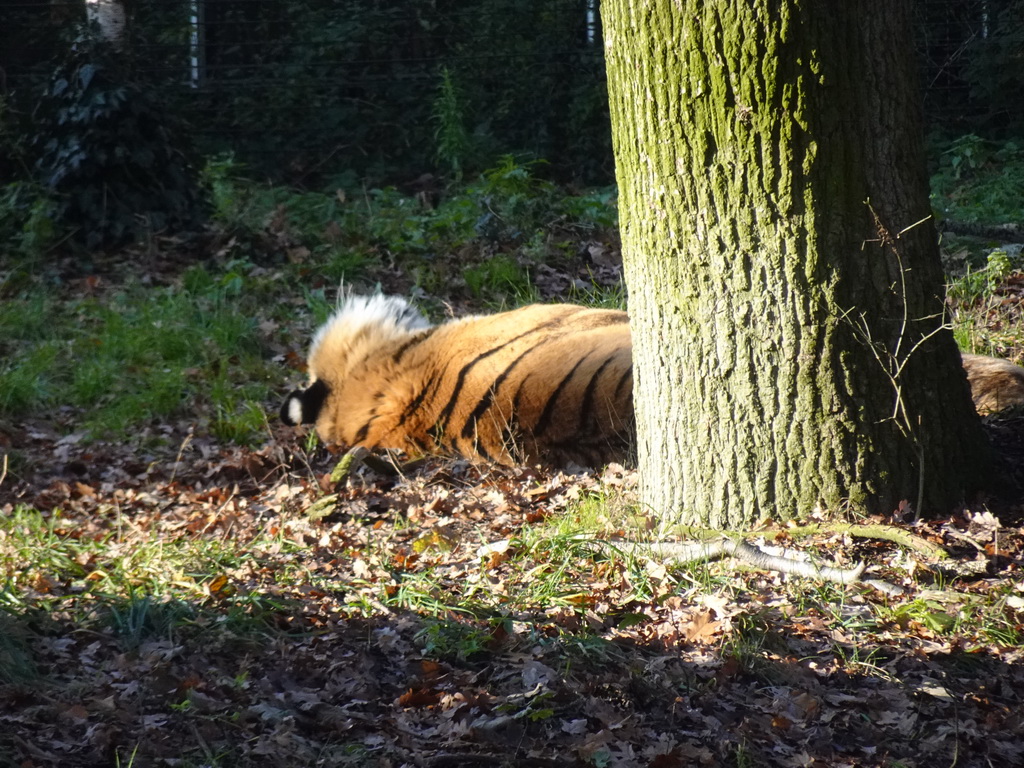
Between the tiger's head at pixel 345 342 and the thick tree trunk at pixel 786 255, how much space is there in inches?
105

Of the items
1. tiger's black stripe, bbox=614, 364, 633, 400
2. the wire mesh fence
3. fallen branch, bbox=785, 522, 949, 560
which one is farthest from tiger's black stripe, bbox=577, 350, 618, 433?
the wire mesh fence

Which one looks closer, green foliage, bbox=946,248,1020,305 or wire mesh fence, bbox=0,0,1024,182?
green foliage, bbox=946,248,1020,305

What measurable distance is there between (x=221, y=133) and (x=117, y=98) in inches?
171

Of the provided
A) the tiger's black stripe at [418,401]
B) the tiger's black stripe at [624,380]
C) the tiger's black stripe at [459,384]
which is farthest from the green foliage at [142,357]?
the tiger's black stripe at [624,380]

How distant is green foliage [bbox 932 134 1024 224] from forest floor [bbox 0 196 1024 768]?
520cm

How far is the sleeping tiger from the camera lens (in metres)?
5.16

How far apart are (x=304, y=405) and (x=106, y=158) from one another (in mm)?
3944

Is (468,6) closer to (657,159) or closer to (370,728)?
(657,159)

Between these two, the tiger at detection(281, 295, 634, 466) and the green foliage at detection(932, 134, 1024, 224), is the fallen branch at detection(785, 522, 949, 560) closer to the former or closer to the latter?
the tiger at detection(281, 295, 634, 466)

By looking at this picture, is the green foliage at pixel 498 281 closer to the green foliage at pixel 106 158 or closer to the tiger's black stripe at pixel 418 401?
the tiger's black stripe at pixel 418 401

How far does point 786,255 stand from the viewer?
3738mm

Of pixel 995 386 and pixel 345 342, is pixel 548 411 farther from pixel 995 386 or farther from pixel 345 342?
pixel 995 386

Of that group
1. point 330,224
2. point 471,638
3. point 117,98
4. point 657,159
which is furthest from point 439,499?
point 117,98

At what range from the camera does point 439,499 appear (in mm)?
4973
